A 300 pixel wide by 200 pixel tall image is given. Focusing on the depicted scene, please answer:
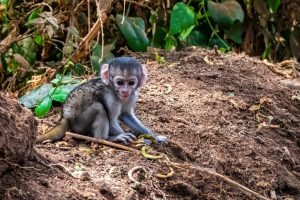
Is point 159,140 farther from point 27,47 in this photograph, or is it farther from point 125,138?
point 27,47

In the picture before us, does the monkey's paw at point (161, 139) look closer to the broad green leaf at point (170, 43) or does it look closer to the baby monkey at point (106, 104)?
the baby monkey at point (106, 104)

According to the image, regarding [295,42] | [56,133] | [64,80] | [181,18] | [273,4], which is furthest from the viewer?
[295,42]

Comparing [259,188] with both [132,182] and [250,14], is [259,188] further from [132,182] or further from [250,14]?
[250,14]

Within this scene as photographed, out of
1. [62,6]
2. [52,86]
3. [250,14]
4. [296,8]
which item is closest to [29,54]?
[62,6]

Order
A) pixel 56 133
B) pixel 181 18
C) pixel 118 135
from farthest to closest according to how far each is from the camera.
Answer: pixel 181 18
pixel 118 135
pixel 56 133

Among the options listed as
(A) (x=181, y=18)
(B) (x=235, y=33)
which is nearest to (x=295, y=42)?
(B) (x=235, y=33)

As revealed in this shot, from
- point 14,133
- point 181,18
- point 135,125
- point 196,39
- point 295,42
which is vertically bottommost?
point 295,42

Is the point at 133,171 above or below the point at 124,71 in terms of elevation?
below

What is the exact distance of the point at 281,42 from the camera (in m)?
11.0

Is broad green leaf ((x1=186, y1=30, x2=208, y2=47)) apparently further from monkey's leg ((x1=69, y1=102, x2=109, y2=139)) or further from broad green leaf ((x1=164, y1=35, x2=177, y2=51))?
monkey's leg ((x1=69, y1=102, x2=109, y2=139))

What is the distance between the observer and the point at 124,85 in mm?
5859

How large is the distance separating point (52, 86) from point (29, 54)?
2.29 meters

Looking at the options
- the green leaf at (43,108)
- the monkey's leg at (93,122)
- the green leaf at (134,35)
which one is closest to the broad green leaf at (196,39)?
the green leaf at (134,35)

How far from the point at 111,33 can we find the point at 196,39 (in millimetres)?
1131
